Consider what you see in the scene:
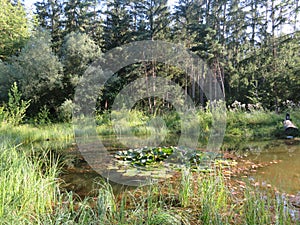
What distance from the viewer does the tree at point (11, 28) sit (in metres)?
10.4

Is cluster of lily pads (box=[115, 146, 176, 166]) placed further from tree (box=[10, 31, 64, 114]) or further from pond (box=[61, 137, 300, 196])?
tree (box=[10, 31, 64, 114])

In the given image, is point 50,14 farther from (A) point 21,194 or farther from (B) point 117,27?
(A) point 21,194

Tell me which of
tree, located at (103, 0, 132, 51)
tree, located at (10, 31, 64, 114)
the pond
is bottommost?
the pond

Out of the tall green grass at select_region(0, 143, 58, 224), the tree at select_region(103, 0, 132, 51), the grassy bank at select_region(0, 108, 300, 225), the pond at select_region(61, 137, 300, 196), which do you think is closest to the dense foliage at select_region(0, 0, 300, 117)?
the tree at select_region(103, 0, 132, 51)

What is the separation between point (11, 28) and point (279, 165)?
12003 millimetres

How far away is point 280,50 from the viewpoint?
1499cm

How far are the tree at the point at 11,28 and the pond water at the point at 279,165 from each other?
35.2 ft

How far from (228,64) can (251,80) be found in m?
2.05

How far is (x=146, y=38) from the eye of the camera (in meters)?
13.5

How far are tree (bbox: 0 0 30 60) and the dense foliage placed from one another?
0.14 ft

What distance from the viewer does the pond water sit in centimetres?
282

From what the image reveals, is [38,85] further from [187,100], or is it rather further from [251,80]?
[251,80]

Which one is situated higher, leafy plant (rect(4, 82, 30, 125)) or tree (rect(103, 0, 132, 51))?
tree (rect(103, 0, 132, 51))

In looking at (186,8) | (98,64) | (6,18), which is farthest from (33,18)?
(186,8)
